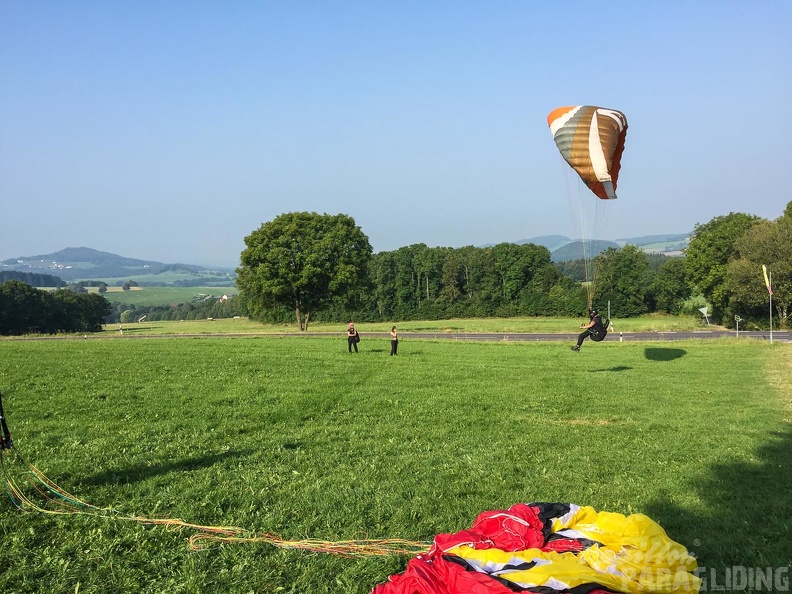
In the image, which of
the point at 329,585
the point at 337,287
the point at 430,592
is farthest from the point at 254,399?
the point at 337,287

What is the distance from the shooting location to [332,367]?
68.4 ft

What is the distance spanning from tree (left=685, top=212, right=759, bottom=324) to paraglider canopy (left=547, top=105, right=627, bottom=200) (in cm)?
5178

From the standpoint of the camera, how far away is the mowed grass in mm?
5145

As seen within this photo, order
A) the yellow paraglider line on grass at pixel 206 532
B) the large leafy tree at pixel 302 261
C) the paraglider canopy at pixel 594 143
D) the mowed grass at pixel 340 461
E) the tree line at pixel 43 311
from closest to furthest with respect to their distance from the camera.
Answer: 1. the mowed grass at pixel 340 461
2. the yellow paraglider line on grass at pixel 206 532
3. the paraglider canopy at pixel 594 143
4. the large leafy tree at pixel 302 261
5. the tree line at pixel 43 311

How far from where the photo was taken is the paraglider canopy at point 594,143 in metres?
16.5

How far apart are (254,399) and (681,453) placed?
9.45m

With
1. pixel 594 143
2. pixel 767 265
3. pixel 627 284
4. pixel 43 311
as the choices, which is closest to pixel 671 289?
pixel 627 284

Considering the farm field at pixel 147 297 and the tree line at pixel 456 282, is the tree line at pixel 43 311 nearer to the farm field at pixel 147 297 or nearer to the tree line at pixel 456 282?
the tree line at pixel 456 282

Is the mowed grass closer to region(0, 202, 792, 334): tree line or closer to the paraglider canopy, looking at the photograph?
the paraglider canopy

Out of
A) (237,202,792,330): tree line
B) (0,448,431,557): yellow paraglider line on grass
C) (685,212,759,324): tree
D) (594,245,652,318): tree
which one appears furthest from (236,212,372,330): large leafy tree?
(0,448,431,557): yellow paraglider line on grass

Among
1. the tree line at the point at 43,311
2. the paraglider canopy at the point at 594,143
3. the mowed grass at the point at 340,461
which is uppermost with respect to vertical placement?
the paraglider canopy at the point at 594,143

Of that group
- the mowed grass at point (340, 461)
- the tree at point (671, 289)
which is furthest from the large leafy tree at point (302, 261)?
the tree at point (671, 289)

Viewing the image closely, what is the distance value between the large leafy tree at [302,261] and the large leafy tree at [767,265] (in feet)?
121

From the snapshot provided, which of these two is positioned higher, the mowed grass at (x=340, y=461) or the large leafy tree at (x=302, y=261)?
the large leafy tree at (x=302, y=261)
